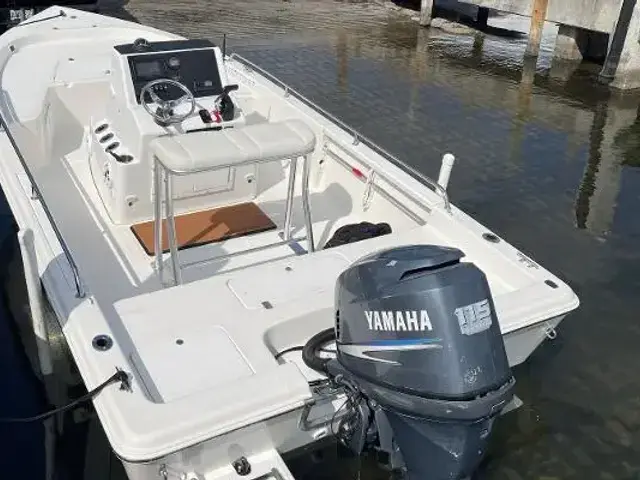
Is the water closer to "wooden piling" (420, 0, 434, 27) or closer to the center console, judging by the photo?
"wooden piling" (420, 0, 434, 27)

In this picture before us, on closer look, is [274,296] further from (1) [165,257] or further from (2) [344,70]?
(2) [344,70]

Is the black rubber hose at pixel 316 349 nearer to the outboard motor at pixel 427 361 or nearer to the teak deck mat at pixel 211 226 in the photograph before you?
the outboard motor at pixel 427 361

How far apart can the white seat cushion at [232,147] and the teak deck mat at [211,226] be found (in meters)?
1.07

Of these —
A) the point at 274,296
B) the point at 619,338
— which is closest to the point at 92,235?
the point at 274,296

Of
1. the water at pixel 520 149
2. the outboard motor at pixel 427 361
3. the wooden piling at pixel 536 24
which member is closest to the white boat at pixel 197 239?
the outboard motor at pixel 427 361

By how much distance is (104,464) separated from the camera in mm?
3504

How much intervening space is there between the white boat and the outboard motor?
1.07 feet

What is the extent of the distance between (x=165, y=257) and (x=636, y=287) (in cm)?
354

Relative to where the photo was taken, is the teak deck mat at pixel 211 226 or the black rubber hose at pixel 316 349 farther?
the teak deck mat at pixel 211 226

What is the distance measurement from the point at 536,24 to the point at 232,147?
8904 mm

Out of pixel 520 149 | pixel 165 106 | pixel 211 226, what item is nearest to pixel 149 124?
pixel 165 106

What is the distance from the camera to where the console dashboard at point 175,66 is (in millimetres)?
4395

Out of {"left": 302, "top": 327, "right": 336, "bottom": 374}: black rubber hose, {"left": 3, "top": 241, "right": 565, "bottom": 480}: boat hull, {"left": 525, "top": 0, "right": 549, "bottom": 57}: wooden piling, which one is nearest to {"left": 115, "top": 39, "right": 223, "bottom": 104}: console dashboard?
{"left": 302, "top": 327, "right": 336, "bottom": 374}: black rubber hose

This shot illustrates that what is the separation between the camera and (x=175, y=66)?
4.47 meters
